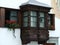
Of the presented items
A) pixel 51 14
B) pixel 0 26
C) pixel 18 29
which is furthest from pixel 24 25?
pixel 51 14

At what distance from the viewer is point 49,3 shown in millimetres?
14219

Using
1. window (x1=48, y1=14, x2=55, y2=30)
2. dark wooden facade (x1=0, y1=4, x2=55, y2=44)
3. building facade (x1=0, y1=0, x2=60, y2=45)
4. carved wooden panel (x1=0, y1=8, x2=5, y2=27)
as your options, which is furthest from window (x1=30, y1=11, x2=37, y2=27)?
window (x1=48, y1=14, x2=55, y2=30)

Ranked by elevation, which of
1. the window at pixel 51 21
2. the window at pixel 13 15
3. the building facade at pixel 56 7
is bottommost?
the window at pixel 51 21

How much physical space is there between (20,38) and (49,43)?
89.8 inches

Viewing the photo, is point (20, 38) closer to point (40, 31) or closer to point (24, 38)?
point (24, 38)

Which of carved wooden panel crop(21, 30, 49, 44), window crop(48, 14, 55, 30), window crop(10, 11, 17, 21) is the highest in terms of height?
window crop(10, 11, 17, 21)

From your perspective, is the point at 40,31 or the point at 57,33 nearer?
the point at 40,31

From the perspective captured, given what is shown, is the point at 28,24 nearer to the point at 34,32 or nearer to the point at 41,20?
the point at 34,32

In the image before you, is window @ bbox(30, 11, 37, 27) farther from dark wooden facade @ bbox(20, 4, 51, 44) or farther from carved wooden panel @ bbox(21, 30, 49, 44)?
carved wooden panel @ bbox(21, 30, 49, 44)

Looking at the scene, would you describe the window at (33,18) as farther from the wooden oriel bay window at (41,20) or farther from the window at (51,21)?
the window at (51,21)

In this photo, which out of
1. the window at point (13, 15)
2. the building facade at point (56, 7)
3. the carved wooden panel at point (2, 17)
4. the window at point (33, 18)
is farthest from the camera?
the building facade at point (56, 7)

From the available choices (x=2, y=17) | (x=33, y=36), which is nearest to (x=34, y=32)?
(x=33, y=36)

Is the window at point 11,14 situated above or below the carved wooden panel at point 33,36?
above

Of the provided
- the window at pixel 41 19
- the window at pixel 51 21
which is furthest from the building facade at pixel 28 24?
the window at pixel 51 21
